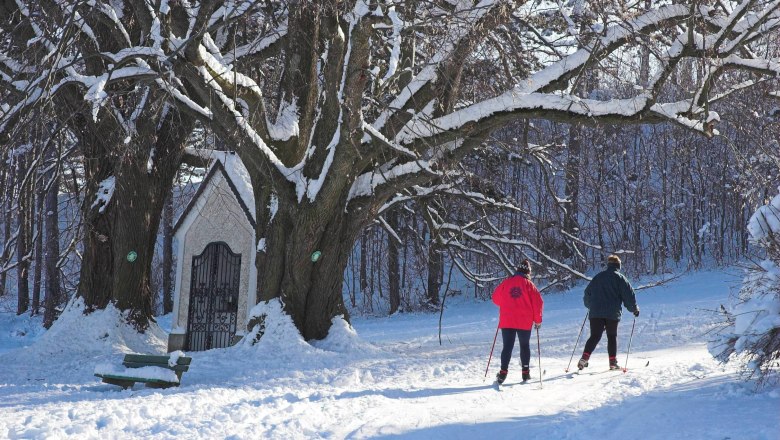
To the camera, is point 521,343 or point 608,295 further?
point 608,295

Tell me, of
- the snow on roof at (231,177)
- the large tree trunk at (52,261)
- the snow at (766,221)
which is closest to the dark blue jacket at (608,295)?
the snow at (766,221)

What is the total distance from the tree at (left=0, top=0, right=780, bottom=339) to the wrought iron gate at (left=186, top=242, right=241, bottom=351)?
81.9 inches

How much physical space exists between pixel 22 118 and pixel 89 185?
400cm

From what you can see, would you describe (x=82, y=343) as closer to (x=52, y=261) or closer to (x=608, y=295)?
(x=608, y=295)

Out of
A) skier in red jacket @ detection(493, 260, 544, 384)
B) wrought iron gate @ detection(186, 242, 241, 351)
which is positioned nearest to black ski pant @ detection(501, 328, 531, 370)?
skier in red jacket @ detection(493, 260, 544, 384)

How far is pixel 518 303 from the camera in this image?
33.7ft

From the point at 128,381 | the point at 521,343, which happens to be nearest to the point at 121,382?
the point at 128,381

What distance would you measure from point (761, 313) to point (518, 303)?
338 cm

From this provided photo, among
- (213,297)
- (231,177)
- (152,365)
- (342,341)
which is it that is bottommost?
(152,365)

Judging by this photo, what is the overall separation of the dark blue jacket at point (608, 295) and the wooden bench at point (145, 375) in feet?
18.5

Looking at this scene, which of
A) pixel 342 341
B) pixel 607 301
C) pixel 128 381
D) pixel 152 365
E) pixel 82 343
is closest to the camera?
pixel 128 381

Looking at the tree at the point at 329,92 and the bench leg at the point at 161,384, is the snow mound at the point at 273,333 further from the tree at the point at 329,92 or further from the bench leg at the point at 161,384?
the bench leg at the point at 161,384

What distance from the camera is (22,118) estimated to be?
1138 cm

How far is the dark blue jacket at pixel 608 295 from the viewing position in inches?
446
